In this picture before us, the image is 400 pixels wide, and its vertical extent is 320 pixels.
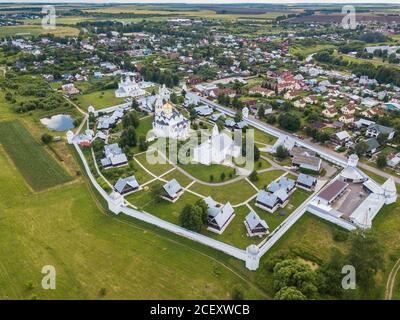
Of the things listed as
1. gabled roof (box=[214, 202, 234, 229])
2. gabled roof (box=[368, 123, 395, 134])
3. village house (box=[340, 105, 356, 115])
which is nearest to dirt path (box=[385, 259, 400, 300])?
gabled roof (box=[214, 202, 234, 229])

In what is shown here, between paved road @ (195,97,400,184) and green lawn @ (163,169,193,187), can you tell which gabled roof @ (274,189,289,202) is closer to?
green lawn @ (163,169,193,187)

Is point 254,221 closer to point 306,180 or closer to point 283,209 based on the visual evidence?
point 283,209

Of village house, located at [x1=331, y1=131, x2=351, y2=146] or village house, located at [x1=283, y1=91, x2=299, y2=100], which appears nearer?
village house, located at [x1=331, y1=131, x2=351, y2=146]

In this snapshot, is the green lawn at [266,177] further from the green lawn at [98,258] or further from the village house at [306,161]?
the green lawn at [98,258]

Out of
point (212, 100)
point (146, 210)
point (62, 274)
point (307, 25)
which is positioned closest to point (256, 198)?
point (146, 210)

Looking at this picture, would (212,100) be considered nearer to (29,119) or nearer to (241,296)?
(29,119)

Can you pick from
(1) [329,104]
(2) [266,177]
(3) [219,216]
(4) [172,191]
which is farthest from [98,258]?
(1) [329,104]

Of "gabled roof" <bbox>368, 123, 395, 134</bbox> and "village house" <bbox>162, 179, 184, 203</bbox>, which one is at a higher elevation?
"gabled roof" <bbox>368, 123, 395, 134</bbox>
